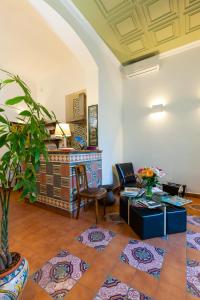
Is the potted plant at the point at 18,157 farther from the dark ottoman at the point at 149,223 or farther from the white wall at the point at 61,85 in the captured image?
the white wall at the point at 61,85

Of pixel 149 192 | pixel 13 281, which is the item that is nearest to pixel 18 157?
pixel 13 281

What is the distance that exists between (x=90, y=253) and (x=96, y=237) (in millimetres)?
293

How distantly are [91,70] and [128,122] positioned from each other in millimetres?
1700

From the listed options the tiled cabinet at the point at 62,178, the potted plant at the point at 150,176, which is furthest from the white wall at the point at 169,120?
the potted plant at the point at 150,176

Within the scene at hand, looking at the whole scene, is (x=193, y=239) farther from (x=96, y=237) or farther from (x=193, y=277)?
(x=96, y=237)

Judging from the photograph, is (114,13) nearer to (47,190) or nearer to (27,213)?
(47,190)

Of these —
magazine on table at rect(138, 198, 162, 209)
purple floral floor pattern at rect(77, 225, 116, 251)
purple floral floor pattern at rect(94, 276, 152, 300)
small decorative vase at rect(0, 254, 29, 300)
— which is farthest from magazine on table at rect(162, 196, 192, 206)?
small decorative vase at rect(0, 254, 29, 300)

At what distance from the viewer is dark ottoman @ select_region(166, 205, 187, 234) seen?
6.57 feet

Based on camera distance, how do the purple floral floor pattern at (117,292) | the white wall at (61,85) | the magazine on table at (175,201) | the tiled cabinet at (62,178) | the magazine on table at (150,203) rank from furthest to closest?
the white wall at (61,85) < the tiled cabinet at (62,178) < the magazine on table at (175,201) < the magazine on table at (150,203) < the purple floral floor pattern at (117,292)

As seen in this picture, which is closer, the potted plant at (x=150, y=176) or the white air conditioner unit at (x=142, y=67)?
the potted plant at (x=150, y=176)

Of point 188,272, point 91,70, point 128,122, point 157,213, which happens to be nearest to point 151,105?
point 128,122

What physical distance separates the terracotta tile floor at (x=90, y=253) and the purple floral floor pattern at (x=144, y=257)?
0.15 ft

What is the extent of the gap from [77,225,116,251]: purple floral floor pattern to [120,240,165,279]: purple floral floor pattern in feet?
0.86

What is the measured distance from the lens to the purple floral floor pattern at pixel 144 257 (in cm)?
146
